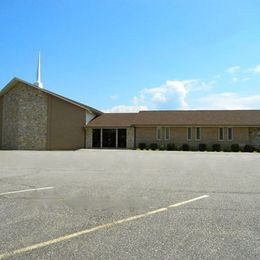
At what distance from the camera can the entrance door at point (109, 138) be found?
3212 cm

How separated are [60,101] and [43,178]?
2184cm

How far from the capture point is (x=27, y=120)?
102 ft

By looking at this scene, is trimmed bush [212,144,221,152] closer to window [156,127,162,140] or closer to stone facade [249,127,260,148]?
stone facade [249,127,260,148]

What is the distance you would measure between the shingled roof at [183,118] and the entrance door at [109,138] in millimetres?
870

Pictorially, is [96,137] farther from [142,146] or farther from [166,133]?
[166,133]

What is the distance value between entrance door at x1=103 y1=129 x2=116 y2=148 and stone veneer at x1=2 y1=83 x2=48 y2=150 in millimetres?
6198

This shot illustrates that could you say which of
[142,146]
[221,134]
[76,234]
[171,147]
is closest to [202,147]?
[221,134]

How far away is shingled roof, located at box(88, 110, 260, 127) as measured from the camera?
29938mm

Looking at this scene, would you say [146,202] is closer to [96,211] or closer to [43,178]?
[96,211]

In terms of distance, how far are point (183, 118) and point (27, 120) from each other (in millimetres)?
16312

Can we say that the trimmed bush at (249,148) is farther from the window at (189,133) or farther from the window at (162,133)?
the window at (162,133)

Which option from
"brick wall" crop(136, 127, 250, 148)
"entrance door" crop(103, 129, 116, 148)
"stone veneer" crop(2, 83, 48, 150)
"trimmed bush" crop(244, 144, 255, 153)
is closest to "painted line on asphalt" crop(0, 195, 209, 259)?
"trimmed bush" crop(244, 144, 255, 153)

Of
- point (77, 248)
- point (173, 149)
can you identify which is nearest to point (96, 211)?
point (77, 248)

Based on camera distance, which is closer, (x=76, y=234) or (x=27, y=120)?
(x=76, y=234)
